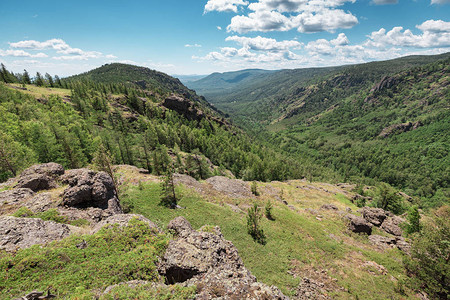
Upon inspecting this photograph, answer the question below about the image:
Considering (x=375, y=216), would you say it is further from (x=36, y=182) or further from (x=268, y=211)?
(x=36, y=182)

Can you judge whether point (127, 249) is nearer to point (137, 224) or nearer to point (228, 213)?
point (137, 224)

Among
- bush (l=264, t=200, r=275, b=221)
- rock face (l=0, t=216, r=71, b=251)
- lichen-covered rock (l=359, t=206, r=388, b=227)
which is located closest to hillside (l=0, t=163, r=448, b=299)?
rock face (l=0, t=216, r=71, b=251)

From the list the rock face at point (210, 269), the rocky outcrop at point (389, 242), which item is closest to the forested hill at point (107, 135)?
the rock face at point (210, 269)

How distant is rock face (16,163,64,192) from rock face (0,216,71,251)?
33.8ft

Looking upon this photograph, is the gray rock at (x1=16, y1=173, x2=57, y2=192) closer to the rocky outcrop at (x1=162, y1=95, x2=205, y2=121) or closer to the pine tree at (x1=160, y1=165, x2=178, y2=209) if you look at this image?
the pine tree at (x1=160, y1=165, x2=178, y2=209)

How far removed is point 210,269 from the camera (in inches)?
593

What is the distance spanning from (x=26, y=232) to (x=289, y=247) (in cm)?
3447

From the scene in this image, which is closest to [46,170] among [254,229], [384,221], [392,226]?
[254,229]

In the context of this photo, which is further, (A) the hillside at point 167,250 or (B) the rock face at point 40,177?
(B) the rock face at point 40,177

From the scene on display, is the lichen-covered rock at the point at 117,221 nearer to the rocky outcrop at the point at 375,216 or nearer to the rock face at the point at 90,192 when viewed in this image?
the rock face at the point at 90,192

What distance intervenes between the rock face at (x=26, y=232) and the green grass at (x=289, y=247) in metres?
13.5

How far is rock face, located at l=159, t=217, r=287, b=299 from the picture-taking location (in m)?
12.8

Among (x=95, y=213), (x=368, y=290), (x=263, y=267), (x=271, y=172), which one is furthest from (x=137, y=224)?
(x=271, y=172)

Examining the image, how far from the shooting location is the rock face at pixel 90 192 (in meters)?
22.9
